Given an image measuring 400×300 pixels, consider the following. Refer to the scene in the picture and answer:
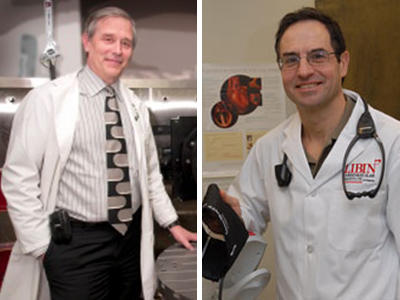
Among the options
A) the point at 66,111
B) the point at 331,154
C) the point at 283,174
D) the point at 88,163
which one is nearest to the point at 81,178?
the point at 88,163

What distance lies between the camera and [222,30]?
3.68 feet

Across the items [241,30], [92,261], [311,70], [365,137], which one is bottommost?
[92,261]

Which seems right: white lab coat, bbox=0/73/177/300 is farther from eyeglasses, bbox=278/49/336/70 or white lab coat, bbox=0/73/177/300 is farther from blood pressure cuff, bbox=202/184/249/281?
eyeglasses, bbox=278/49/336/70

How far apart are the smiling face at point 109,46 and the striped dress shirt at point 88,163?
0.08 ft

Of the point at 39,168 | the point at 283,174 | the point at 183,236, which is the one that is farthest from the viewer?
the point at 183,236

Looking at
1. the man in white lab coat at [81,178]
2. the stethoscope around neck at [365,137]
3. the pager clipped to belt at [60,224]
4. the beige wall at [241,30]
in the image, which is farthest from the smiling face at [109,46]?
the stethoscope around neck at [365,137]

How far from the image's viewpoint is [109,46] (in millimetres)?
1005

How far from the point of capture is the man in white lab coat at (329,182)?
95cm

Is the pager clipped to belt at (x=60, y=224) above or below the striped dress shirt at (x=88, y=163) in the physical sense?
below

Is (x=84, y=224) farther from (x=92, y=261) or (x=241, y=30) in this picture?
(x=241, y=30)

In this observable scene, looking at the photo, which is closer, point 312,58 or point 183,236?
point 312,58

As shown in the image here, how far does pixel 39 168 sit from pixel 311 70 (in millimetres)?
694

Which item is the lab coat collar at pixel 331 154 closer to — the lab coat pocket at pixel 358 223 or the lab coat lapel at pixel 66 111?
the lab coat pocket at pixel 358 223

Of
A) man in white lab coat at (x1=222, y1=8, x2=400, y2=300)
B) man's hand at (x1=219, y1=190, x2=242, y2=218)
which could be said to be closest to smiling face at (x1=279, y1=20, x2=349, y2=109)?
man in white lab coat at (x1=222, y1=8, x2=400, y2=300)
